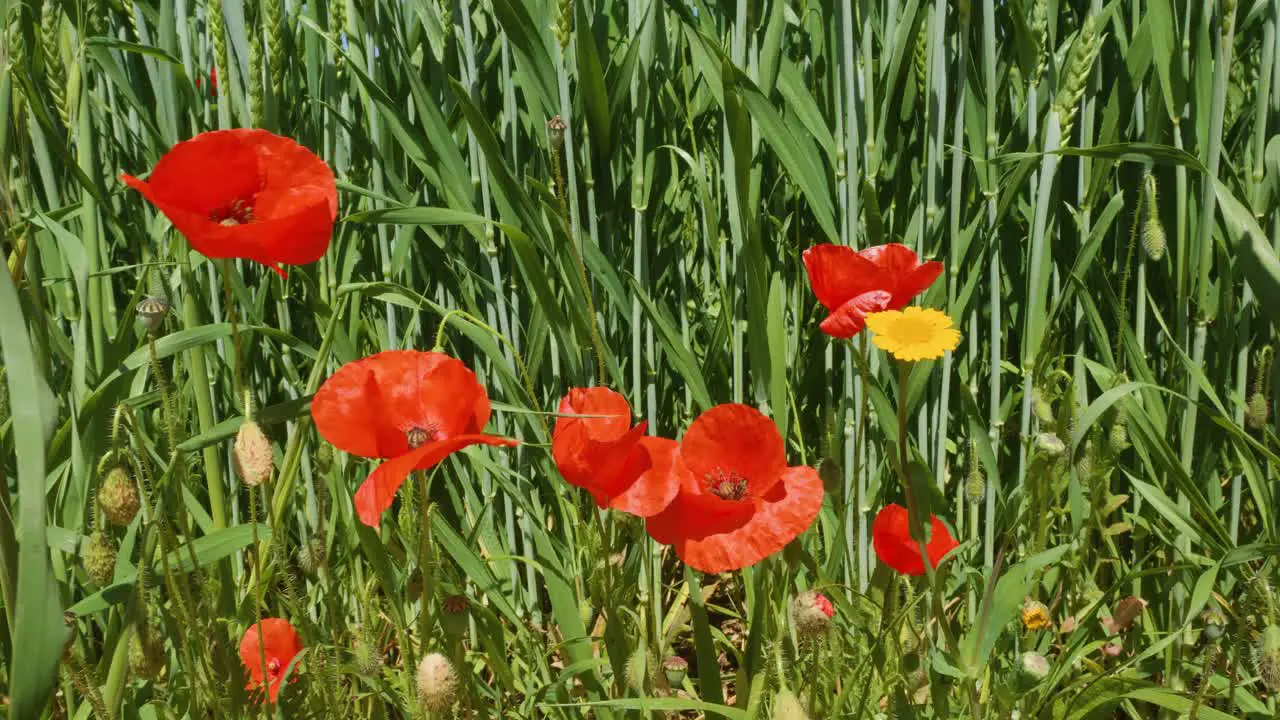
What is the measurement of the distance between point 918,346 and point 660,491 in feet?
0.87

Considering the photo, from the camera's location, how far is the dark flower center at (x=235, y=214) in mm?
965

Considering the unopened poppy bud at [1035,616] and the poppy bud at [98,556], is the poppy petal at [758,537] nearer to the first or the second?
the unopened poppy bud at [1035,616]

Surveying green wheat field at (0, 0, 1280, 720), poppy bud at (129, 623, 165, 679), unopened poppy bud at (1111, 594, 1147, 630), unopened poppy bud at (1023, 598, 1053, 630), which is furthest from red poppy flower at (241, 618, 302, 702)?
unopened poppy bud at (1111, 594, 1147, 630)

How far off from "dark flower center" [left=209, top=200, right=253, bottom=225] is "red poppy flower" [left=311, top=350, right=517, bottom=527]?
0.20m

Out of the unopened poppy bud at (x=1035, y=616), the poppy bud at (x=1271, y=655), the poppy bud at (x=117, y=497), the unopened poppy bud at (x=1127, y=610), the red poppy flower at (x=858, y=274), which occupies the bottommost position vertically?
the unopened poppy bud at (x=1127, y=610)

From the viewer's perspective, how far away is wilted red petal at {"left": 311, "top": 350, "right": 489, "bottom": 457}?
0.86 m

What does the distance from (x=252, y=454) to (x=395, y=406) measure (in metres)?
0.12

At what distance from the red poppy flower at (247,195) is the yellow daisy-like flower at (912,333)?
0.48 metres

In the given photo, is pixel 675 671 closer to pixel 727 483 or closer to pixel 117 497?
pixel 727 483

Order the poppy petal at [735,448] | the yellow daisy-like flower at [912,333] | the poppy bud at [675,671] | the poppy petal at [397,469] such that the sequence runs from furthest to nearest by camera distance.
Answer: the poppy bud at [675,671] < the poppy petal at [735,448] < the yellow daisy-like flower at [912,333] < the poppy petal at [397,469]

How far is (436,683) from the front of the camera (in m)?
0.89

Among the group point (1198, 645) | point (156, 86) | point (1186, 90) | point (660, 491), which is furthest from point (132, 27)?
point (1198, 645)

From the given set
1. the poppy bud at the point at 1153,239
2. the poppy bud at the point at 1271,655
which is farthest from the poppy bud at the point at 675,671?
the poppy bud at the point at 1153,239

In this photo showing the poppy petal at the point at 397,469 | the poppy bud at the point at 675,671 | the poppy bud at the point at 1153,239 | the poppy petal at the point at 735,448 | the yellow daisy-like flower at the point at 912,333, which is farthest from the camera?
the poppy bud at the point at 1153,239
